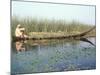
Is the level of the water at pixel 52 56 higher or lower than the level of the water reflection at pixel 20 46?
lower

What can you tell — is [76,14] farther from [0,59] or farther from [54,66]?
[0,59]

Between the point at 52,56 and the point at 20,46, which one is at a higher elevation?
the point at 20,46

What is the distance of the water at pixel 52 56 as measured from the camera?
2482 millimetres

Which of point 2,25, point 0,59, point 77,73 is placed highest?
point 2,25

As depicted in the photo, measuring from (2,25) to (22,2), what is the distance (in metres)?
0.37

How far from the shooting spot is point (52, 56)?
103 inches

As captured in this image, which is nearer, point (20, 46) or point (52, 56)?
point (20, 46)

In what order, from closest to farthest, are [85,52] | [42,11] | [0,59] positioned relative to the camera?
[0,59] < [42,11] < [85,52]

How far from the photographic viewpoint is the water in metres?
2.48

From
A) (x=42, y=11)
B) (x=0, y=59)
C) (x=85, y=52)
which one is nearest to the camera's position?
(x=0, y=59)

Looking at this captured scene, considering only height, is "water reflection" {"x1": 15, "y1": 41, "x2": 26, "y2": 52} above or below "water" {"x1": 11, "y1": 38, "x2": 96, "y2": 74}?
above

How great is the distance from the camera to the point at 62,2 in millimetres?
2686

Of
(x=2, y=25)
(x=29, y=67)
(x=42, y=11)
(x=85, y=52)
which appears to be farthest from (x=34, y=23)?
(x=85, y=52)

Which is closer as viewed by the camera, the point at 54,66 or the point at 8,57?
the point at 8,57
